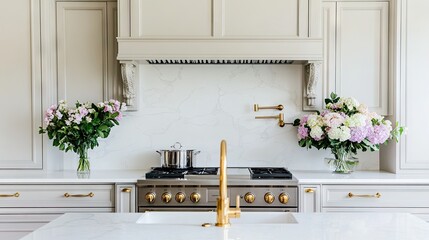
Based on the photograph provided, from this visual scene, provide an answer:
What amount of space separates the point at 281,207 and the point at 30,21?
2.20m

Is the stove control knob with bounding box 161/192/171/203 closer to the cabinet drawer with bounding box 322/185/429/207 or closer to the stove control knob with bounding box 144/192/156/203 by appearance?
the stove control knob with bounding box 144/192/156/203

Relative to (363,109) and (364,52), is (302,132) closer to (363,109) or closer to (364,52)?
(363,109)

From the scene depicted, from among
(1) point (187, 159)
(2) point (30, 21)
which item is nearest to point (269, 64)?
(1) point (187, 159)

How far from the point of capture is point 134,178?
264cm

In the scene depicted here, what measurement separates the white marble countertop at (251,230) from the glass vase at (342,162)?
4.34ft

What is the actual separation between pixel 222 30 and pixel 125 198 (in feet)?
4.30

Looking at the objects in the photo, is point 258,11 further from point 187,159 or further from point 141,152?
point 141,152

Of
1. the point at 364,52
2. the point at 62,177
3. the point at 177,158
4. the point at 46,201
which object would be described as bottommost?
the point at 46,201

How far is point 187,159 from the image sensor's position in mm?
2973

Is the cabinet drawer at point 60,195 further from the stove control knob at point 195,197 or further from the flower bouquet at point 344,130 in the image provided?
the flower bouquet at point 344,130

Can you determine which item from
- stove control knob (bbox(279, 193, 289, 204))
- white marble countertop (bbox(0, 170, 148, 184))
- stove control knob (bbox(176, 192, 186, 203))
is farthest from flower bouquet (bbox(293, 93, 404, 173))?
white marble countertop (bbox(0, 170, 148, 184))

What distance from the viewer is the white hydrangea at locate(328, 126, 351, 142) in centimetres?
272

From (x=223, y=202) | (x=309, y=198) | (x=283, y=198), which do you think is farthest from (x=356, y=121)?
(x=223, y=202)

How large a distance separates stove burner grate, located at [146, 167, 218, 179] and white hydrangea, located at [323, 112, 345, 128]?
86cm
